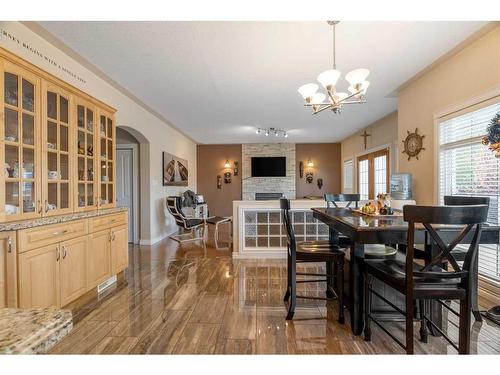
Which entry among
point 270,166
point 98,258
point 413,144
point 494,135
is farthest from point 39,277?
point 270,166

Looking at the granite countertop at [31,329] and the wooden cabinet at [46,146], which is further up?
the wooden cabinet at [46,146]

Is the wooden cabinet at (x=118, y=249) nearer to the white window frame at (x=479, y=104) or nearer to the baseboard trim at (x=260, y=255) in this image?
the baseboard trim at (x=260, y=255)

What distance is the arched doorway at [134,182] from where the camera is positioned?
527 centimetres

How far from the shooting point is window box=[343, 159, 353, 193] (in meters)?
8.32

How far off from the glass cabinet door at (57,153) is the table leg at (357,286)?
2524 millimetres

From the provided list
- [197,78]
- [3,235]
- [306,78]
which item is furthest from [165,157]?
[3,235]

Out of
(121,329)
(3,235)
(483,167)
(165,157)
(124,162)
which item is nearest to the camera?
(3,235)

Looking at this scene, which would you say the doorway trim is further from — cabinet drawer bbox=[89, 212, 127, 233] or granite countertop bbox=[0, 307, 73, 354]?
granite countertop bbox=[0, 307, 73, 354]

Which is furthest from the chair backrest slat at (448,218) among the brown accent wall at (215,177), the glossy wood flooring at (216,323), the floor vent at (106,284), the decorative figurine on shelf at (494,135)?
the brown accent wall at (215,177)

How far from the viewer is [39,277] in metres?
2.05

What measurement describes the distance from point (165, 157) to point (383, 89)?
4.47 metres
